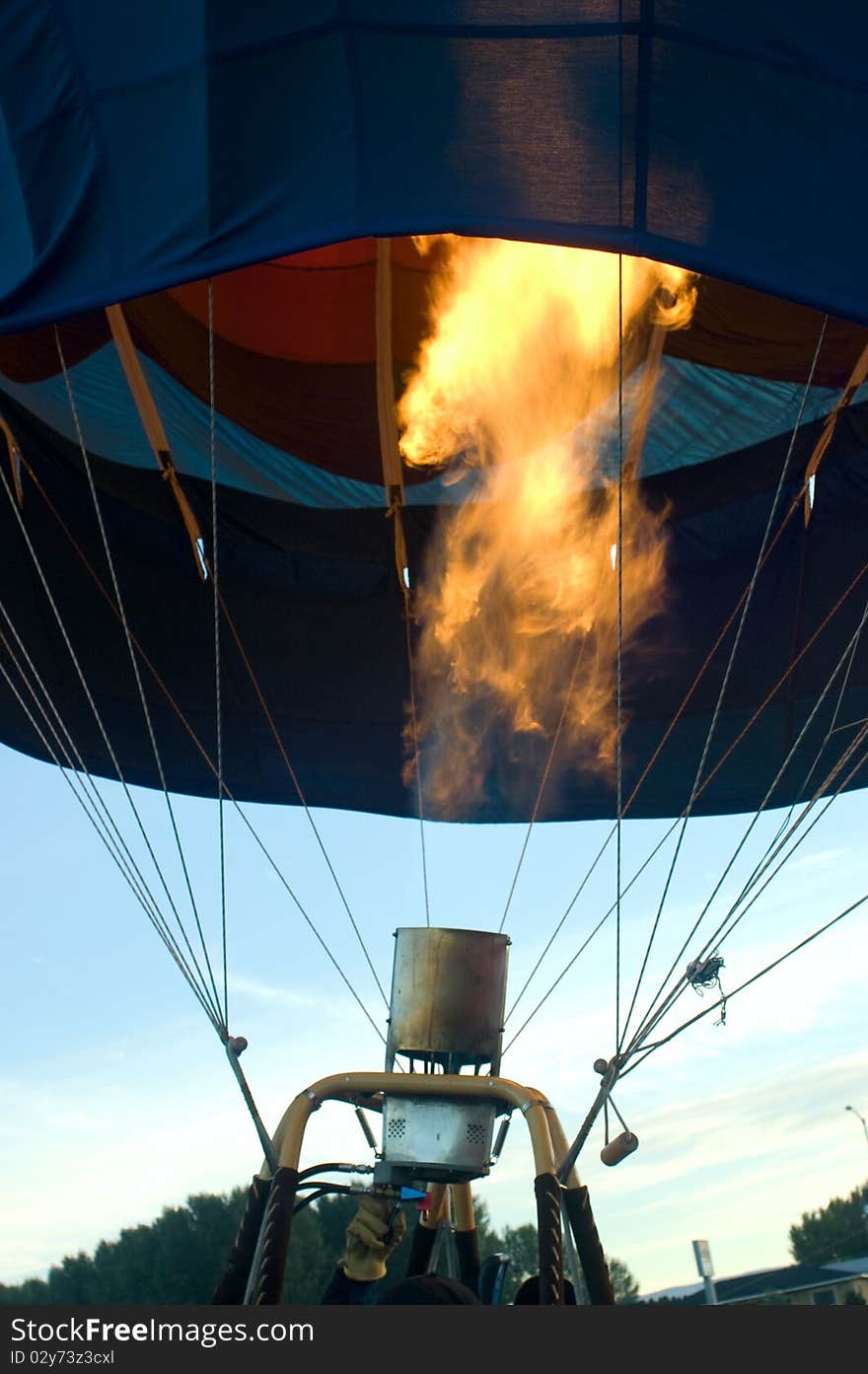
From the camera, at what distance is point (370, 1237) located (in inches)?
212

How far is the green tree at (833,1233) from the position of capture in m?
53.9

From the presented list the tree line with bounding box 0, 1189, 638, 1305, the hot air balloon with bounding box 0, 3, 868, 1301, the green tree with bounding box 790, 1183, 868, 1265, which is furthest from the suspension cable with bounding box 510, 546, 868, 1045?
the green tree with bounding box 790, 1183, 868, 1265

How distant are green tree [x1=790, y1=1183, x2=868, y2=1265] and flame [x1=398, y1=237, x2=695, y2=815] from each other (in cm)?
5164

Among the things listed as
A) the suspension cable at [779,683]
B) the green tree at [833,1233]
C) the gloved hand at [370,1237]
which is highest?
the green tree at [833,1233]

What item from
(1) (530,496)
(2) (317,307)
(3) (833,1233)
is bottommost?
(1) (530,496)

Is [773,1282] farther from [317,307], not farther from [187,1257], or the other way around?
[317,307]

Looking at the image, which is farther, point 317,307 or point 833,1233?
point 833,1233

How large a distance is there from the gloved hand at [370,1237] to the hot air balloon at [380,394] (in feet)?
1.02

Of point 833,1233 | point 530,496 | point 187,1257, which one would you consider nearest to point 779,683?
point 530,496

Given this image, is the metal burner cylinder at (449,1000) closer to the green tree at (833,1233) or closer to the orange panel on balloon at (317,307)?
the orange panel on balloon at (317,307)

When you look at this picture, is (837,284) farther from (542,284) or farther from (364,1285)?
(364,1285)

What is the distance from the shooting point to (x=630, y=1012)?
203 inches

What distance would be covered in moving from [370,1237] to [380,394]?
4.47 meters

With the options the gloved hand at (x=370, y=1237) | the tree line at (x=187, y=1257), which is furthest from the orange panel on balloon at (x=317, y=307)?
the tree line at (x=187, y=1257)
